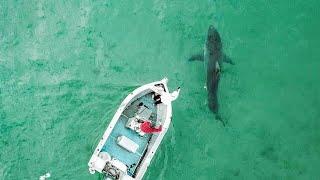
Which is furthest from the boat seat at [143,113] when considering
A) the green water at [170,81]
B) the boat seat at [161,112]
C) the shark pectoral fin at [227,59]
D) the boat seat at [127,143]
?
the shark pectoral fin at [227,59]

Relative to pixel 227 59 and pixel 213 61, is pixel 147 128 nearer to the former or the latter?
pixel 213 61

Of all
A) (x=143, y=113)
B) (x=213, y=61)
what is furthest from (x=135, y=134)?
(x=213, y=61)

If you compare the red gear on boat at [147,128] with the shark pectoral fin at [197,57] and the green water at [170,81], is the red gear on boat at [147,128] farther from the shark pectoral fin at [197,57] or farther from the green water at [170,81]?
the shark pectoral fin at [197,57]

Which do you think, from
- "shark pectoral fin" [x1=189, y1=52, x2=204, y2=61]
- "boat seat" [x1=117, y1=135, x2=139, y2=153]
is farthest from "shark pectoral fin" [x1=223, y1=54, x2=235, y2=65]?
"boat seat" [x1=117, y1=135, x2=139, y2=153]

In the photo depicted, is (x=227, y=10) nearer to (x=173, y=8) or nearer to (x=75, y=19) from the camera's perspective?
(x=173, y=8)

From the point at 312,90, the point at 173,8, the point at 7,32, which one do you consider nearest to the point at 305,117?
the point at 312,90

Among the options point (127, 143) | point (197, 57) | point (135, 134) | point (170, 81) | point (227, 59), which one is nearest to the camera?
point (127, 143)
